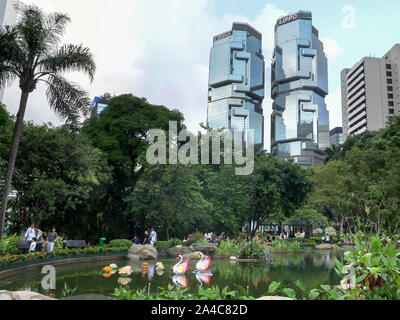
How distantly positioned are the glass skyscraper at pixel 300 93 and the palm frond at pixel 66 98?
154 meters

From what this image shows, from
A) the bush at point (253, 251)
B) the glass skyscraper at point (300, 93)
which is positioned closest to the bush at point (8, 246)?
the bush at point (253, 251)

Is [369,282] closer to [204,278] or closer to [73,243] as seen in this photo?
[204,278]

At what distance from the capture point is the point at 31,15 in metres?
14.3

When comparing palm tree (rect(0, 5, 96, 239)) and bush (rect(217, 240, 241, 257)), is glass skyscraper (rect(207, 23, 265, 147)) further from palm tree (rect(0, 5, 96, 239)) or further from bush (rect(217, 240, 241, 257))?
palm tree (rect(0, 5, 96, 239))

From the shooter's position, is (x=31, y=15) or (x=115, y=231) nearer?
(x=31, y=15)

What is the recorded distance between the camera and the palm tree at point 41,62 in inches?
532

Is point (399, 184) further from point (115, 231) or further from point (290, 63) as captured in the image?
point (290, 63)

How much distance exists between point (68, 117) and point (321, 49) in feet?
686

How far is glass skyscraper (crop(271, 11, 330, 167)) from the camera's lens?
171m

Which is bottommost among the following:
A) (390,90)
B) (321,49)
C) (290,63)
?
(390,90)

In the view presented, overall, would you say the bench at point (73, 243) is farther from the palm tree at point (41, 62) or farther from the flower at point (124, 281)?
the flower at point (124, 281)

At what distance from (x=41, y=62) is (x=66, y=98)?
5.67 ft

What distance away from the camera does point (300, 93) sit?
179000mm

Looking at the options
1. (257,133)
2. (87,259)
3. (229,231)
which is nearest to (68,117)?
(87,259)
